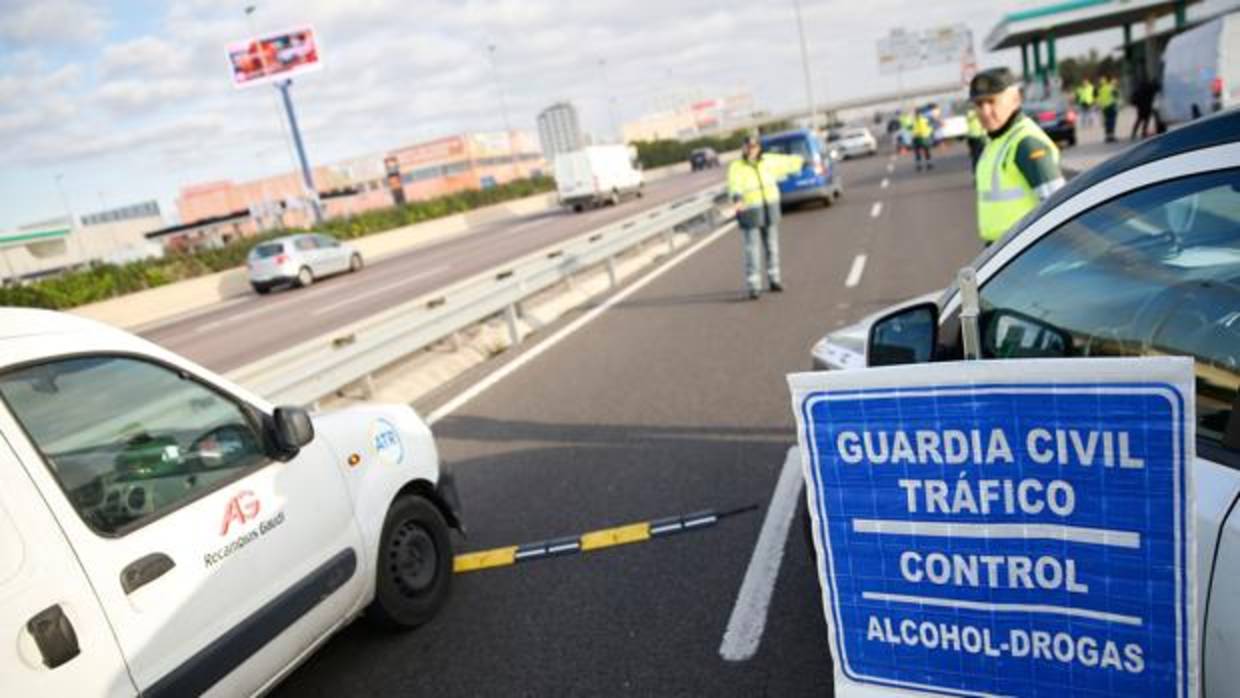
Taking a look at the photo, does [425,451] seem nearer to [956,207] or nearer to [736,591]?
[736,591]

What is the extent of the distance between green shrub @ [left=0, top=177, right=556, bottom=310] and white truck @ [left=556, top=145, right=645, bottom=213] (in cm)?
780

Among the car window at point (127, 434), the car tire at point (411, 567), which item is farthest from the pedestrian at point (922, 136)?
the car window at point (127, 434)

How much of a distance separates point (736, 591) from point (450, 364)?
20.2 feet

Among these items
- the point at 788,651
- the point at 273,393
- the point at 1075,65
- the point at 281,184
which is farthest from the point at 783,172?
the point at 281,184

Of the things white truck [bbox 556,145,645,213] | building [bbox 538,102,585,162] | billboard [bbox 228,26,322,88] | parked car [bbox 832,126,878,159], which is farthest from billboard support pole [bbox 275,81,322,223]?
building [bbox 538,102,585,162]

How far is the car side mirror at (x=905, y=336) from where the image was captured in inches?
108

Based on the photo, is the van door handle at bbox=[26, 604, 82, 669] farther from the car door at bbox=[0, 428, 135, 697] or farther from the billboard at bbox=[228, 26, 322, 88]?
the billboard at bbox=[228, 26, 322, 88]

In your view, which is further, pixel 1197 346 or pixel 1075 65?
pixel 1075 65

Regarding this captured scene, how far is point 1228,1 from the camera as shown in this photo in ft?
89.7

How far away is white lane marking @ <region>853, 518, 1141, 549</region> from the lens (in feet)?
5.14

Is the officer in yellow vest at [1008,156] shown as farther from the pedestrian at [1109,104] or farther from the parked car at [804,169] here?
the pedestrian at [1109,104]

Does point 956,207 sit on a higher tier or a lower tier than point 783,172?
lower

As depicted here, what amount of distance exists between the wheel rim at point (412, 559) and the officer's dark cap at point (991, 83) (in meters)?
3.77

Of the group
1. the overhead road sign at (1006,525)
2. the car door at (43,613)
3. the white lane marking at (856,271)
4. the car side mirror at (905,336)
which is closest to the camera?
the overhead road sign at (1006,525)
